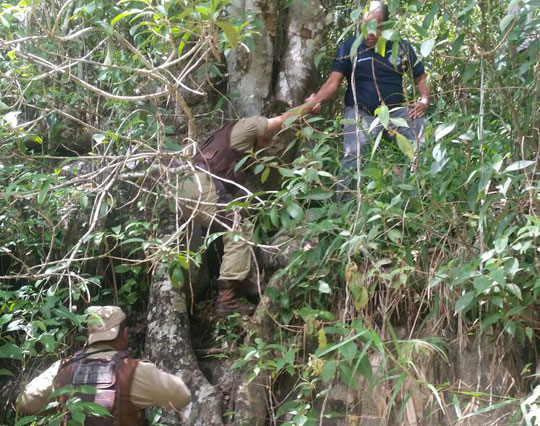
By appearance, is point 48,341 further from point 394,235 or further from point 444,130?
point 444,130

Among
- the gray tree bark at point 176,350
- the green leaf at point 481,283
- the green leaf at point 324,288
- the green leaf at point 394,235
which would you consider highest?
the green leaf at point 394,235

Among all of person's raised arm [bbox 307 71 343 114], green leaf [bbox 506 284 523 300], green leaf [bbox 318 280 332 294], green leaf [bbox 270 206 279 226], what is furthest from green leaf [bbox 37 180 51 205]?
green leaf [bbox 506 284 523 300]

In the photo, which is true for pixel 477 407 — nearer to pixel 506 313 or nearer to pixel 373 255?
pixel 506 313

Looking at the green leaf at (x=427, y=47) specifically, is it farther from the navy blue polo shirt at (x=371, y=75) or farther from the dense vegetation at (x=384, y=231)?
the navy blue polo shirt at (x=371, y=75)

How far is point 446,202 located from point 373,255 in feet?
1.61

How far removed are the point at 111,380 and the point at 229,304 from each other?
1129mm

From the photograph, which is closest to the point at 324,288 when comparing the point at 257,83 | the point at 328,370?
the point at 328,370

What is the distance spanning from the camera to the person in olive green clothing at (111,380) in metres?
3.75

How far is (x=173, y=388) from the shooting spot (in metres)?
3.90

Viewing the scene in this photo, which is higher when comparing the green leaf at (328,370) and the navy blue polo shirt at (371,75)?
the navy blue polo shirt at (371,75)

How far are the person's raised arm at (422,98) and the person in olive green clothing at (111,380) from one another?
2.22 meters

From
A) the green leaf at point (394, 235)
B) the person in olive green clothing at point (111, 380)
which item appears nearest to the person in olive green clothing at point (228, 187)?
the person in olive green clothing at point (111, 380)

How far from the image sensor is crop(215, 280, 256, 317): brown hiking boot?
466 cm

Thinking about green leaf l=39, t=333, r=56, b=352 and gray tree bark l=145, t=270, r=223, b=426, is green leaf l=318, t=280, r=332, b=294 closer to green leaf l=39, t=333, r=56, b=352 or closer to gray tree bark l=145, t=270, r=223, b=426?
gray tree bark l=145, t=270, r=223, b=426
